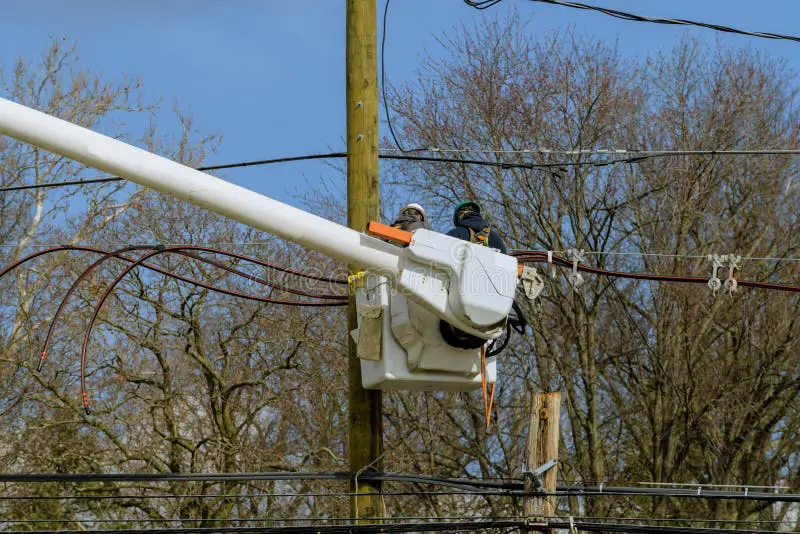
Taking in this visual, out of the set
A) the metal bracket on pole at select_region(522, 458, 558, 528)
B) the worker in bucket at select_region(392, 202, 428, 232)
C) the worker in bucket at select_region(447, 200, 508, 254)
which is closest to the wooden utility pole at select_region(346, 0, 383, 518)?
the worker in bucket at select_region(392, 202, 428, 232)

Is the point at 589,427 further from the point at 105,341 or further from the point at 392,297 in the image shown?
the point at 392,297

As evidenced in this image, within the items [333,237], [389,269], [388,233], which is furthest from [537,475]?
[333,237]

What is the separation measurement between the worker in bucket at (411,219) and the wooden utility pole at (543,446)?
1308 millimetres

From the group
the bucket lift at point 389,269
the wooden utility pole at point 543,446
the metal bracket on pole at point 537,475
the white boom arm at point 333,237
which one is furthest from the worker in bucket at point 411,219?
the metal bracket on pole at point 537,475

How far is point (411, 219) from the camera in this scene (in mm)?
6984

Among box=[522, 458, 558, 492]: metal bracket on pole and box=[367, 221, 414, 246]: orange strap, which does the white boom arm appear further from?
box=[522, 458, 558, 492]: metal bracket on pole

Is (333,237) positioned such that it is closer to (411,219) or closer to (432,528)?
(411,219)

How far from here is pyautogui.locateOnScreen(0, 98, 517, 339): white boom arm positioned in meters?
5.35

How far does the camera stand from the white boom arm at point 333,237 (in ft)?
17.5

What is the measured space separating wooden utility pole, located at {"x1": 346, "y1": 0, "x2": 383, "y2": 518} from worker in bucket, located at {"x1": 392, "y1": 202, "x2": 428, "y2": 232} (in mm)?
156

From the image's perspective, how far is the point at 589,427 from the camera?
1806 centimetres

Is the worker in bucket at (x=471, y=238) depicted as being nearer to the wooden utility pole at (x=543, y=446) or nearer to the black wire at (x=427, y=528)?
the wooden utility pole at (x=543, y=446)

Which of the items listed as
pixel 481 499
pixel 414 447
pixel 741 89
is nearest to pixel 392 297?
pixel 481 499

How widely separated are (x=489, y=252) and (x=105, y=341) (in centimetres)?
1328
